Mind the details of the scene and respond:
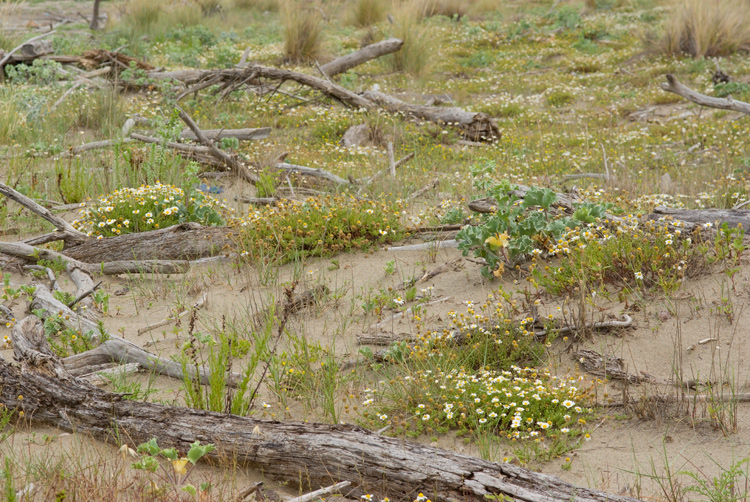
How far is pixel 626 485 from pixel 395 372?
1424mm

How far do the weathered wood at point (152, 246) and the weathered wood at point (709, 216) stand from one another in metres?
3.47

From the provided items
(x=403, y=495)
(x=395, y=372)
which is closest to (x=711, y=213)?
(x=395, y=372)

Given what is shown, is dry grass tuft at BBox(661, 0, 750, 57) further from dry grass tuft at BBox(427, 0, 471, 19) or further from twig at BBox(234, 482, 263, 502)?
twig at BBox(234, 482, 263, 502)

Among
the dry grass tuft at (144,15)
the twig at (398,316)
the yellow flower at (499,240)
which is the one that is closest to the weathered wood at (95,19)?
the dry grass tuft at (144,15)

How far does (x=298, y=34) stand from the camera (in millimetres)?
13914

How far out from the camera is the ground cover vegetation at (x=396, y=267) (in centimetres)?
327

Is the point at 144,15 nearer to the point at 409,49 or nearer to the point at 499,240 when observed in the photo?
the point at 409,49

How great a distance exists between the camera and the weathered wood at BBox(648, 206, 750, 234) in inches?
193

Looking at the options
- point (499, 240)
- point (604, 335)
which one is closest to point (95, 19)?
point (499, 240)

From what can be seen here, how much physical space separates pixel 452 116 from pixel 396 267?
16.5 feet

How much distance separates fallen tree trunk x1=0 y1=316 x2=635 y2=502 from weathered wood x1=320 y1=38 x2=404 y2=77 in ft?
31.7

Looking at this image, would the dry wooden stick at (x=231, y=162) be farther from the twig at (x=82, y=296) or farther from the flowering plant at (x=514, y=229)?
the flowering plant at (x=514, y=229)

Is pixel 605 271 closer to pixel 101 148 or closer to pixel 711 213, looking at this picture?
pixel 711 213

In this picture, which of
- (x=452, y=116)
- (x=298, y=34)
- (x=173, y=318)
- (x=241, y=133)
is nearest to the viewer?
(x=173, y=318)
